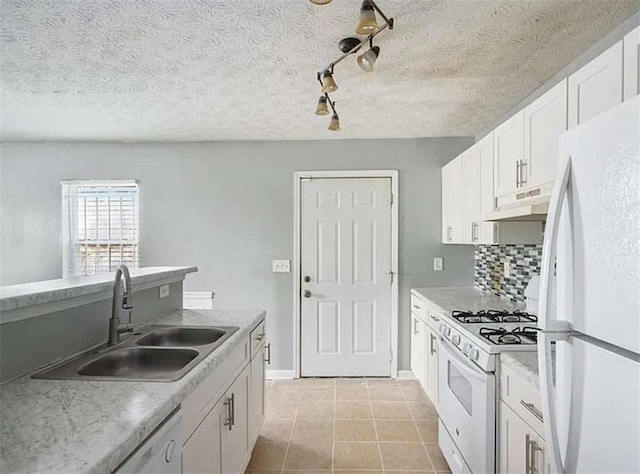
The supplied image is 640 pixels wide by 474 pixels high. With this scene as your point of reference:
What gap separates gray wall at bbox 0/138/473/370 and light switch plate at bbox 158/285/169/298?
1.49 m

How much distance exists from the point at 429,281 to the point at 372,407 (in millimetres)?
1326

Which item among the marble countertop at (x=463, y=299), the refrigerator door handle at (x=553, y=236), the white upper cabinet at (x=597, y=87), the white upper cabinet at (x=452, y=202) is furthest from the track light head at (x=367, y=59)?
the white upper cabinet at (x=452, y=202)

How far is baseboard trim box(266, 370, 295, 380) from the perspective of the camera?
3.93 metres

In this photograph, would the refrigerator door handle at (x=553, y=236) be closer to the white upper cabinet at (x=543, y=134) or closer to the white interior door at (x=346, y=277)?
the white upper cabinet at (x=543, y=134)

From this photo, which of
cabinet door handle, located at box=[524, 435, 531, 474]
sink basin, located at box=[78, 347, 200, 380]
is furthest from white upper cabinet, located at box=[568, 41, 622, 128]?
sink basin, located at box=[78, 347, 200, 380]

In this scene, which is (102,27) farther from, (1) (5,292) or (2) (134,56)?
(1) (5,292)

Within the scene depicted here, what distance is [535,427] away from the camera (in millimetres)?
1418

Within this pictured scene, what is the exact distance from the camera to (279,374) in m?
3.94

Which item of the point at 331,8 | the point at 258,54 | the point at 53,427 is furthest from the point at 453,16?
the point at 53,427

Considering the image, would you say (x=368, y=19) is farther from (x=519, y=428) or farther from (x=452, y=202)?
(x=452, y=202)

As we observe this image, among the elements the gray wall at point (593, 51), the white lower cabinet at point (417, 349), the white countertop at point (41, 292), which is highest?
the gray wall at point (593, 51)

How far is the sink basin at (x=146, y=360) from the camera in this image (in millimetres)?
1681

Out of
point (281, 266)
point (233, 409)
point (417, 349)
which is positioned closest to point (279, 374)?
point (281, 266)

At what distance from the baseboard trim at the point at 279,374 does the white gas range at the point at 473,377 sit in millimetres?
1804
